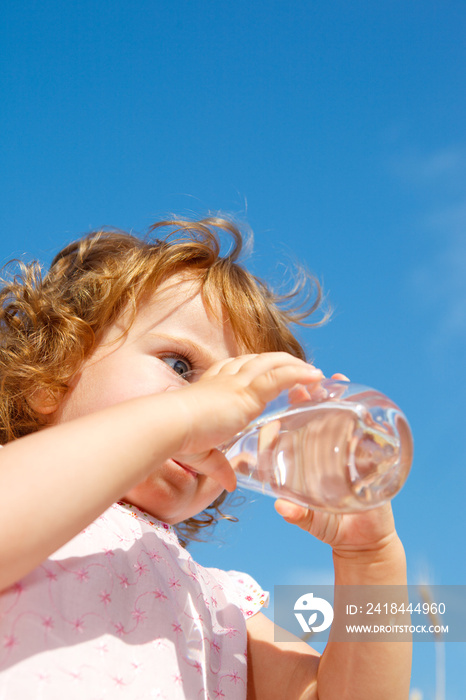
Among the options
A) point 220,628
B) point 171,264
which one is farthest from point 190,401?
point 171,264

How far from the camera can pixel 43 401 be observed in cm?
254

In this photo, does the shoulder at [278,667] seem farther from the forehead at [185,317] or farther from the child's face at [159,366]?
the forehead at [185,317]

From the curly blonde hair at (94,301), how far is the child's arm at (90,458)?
46.4 inches

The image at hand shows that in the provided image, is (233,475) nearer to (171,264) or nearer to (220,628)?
(220,628)

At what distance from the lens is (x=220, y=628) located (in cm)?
230

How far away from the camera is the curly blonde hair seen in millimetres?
2602

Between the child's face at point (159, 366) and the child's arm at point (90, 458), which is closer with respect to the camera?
the child's arm at point (90, 458)

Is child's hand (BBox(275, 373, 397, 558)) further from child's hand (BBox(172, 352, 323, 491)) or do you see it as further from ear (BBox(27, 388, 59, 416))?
ear (BBox(27, 388, 59, 416))

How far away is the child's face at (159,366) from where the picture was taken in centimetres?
221

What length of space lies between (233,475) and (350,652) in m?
0.72

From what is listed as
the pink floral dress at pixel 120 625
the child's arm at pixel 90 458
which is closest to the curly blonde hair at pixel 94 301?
the pink floral dress at pixel 120 625

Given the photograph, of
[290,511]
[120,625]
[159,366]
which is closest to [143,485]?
[159,366]

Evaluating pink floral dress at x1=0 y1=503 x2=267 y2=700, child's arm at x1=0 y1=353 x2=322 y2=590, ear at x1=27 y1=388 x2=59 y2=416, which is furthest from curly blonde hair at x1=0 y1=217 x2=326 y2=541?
child's arm at x1=0 y1=353 x2=322 y2=590

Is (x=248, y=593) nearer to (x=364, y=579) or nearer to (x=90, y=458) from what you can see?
(x=364, y=579)
